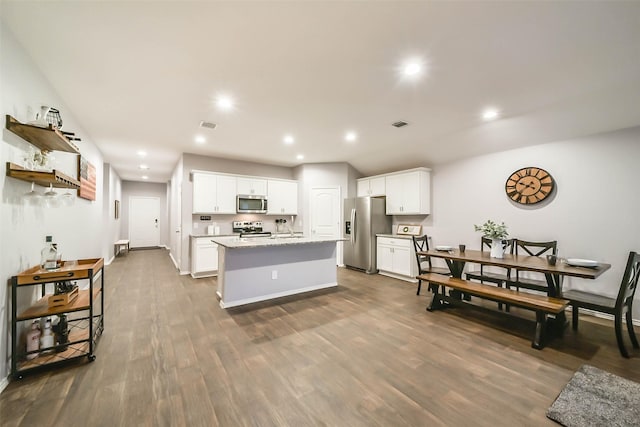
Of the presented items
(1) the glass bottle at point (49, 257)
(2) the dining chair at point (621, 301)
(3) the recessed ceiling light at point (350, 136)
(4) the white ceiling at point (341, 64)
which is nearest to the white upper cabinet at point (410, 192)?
(4) the white ceiling at point (341, 64)

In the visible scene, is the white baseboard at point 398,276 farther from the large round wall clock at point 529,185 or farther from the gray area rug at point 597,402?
the gray area rug at point 597,402

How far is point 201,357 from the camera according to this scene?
2309mm

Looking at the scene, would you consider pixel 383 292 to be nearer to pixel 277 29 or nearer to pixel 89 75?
pixel 277 29

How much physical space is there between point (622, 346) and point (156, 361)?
14.0 ft

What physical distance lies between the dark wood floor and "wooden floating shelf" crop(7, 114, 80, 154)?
75.3 inches

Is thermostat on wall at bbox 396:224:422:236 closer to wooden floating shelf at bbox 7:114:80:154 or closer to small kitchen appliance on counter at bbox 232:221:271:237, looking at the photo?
small kitchen appliance on counter at bbox 232:221:271:237

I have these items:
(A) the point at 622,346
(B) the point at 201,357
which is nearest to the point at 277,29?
(B) the point at 201,357

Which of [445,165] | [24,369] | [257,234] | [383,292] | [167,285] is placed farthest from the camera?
[257,234]

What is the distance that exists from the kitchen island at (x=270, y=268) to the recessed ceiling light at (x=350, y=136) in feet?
6.04

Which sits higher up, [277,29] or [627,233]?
[277,29]

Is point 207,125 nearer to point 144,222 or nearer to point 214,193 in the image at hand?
point 214,193

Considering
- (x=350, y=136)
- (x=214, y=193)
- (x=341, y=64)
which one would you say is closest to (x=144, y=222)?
(x=214, y=193)

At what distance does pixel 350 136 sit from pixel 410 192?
6.19 ft

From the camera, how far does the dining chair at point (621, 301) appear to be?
2.30m
